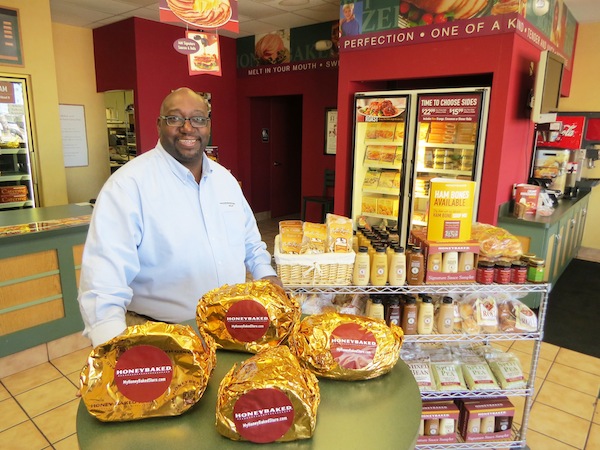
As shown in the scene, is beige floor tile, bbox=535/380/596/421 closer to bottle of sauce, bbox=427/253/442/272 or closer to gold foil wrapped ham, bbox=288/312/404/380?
bottle of sauce, bbox=427/253/442/272

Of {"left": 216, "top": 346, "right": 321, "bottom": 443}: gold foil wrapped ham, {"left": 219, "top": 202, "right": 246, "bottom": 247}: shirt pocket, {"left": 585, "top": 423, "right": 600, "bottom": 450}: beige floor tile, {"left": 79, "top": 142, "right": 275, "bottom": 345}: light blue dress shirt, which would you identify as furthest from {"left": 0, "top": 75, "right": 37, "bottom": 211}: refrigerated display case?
{"left": 585, "top": 423, "right": 600, "bottom": 450}: beige floor tile

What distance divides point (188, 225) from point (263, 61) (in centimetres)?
620

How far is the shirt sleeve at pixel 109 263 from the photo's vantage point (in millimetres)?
1305

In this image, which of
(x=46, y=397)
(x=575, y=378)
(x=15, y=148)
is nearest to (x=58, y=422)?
(x=46, y=397)

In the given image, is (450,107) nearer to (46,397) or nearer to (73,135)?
(46,397)

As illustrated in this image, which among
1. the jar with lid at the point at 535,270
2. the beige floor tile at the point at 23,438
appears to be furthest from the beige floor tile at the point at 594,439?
the beige floor tile at the point at 23,438

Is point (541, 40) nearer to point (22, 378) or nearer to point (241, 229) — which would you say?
point (241, 229)

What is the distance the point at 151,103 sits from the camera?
6367 millimetres

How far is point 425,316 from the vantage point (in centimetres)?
205

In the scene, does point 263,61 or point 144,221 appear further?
point 263,61

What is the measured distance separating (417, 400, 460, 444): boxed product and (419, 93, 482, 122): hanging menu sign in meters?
2.89

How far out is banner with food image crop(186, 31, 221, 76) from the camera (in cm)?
361

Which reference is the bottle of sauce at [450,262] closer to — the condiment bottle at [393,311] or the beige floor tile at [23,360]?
the condiment bottle at [393,311]

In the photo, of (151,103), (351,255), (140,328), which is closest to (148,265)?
(140,328)
